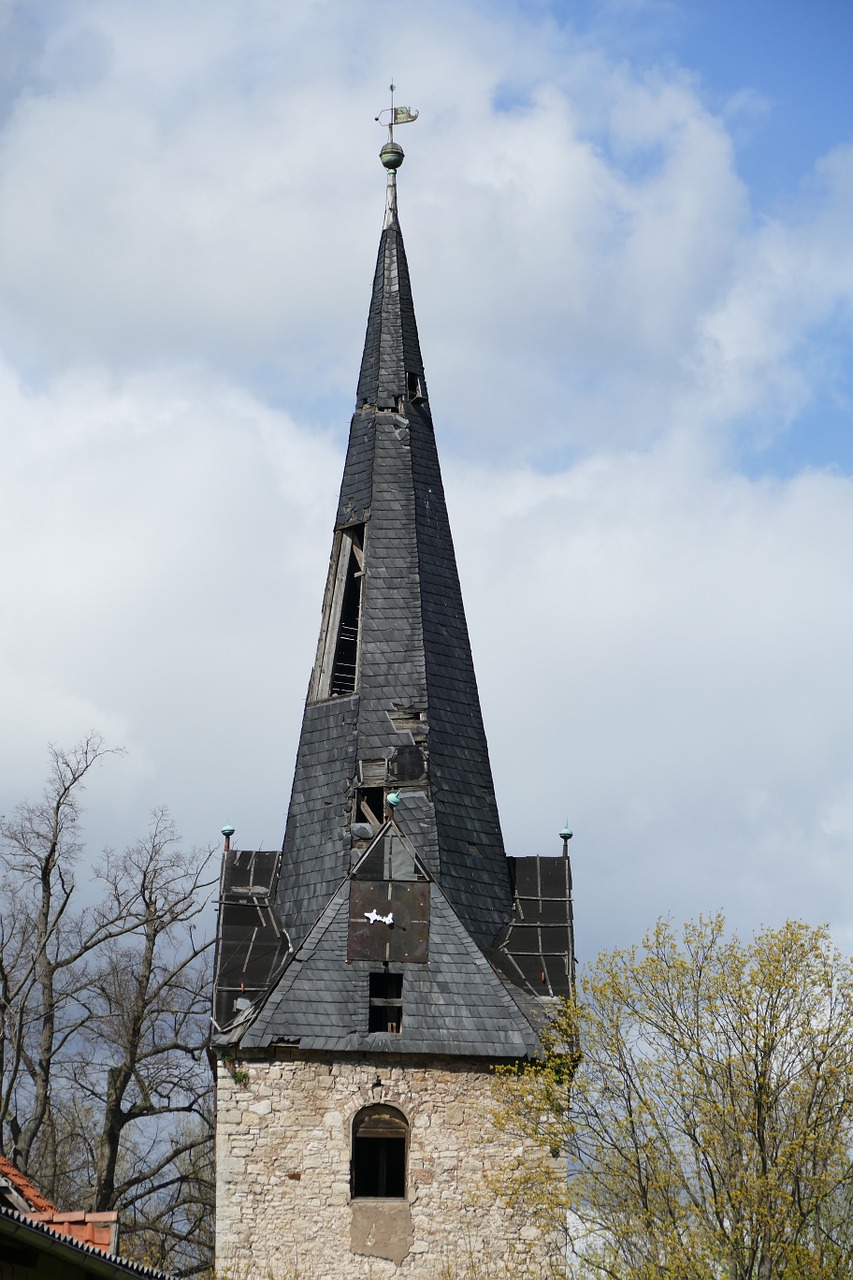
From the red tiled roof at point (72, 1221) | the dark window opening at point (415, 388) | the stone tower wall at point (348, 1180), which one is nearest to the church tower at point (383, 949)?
the stone tower wall at point (348, 1180)

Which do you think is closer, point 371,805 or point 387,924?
point 387,924

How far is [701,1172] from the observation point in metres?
26.4

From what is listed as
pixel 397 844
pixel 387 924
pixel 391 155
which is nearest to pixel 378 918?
pixel 387 924

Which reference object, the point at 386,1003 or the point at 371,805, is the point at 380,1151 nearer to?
the point at 386,1003

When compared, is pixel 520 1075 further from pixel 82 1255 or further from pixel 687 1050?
pixel 82 1255

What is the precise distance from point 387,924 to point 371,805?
1945 mm

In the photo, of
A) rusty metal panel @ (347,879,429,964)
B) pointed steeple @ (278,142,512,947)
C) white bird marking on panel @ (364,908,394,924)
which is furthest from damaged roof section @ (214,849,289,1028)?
white bird marking on panel @ (364,908,394,924)

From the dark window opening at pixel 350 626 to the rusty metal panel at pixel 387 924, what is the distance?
11.2 feet

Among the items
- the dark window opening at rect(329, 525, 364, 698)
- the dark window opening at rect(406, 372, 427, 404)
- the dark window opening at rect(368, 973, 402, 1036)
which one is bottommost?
the dark window opening at rect(368, 973, 402, 1036)

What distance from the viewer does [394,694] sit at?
31688mm

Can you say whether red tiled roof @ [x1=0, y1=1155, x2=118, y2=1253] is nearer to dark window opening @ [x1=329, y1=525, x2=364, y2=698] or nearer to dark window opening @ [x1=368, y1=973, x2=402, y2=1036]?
dark window opening @ [x1=368, y1=973, x2=402, y2=1036]

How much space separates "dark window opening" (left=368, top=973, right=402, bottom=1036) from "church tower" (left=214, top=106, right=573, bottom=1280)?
0.09 ft

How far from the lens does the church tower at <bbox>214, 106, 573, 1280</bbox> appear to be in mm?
28094

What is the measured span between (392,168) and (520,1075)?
15246 mm
